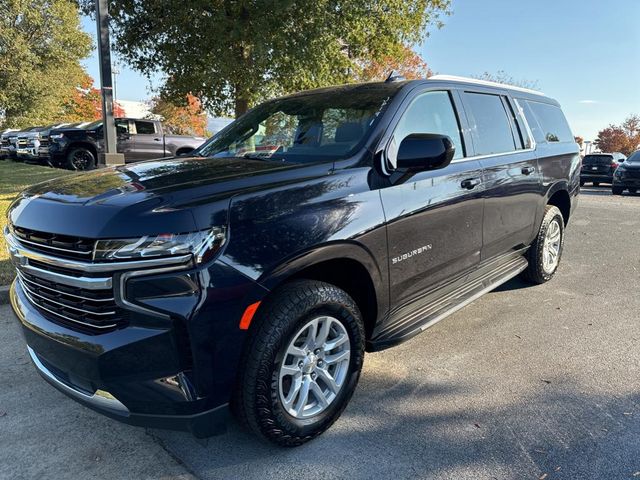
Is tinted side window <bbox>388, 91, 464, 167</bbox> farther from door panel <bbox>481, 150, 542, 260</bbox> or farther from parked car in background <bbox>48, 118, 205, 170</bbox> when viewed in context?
parked car in background <bbox>48, 118, 205, 170</bbox>

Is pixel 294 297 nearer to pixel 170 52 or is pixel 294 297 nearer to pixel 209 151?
pixel 209 151

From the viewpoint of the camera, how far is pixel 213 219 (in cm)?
215

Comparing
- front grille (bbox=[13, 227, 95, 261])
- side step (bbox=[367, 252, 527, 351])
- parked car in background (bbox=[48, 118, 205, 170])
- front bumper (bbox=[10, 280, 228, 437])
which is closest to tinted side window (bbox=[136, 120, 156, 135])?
parked car in background (bbox=[48, 118, 205, 170])

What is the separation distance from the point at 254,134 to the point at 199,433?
2.22 metres

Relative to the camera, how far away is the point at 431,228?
3.25 metres

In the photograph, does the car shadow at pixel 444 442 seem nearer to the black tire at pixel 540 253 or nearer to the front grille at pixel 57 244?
the front grille at pixel 57 244

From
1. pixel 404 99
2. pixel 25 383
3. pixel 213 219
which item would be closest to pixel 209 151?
pixel 404 99

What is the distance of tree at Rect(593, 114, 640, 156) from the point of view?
4850cm

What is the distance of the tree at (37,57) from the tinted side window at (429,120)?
30.7 meters

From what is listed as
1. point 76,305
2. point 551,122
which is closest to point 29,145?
point 551,122

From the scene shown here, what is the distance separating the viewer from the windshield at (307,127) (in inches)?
123

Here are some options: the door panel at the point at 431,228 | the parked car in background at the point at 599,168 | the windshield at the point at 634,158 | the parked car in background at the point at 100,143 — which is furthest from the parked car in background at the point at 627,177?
the door panel at the point at 431,228

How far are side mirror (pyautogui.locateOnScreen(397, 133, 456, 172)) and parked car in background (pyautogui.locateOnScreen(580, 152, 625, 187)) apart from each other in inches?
837

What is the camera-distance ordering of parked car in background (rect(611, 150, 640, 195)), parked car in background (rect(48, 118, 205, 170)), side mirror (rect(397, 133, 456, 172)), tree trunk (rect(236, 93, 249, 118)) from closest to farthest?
side mirror (rect(397, 133, 456, 172)), tree trunk (rect(236, 93, 249, 118)), parked car in background (rect(48, 118, 205, 170)), parked car in background (rect(611, 150, 640, 195))
